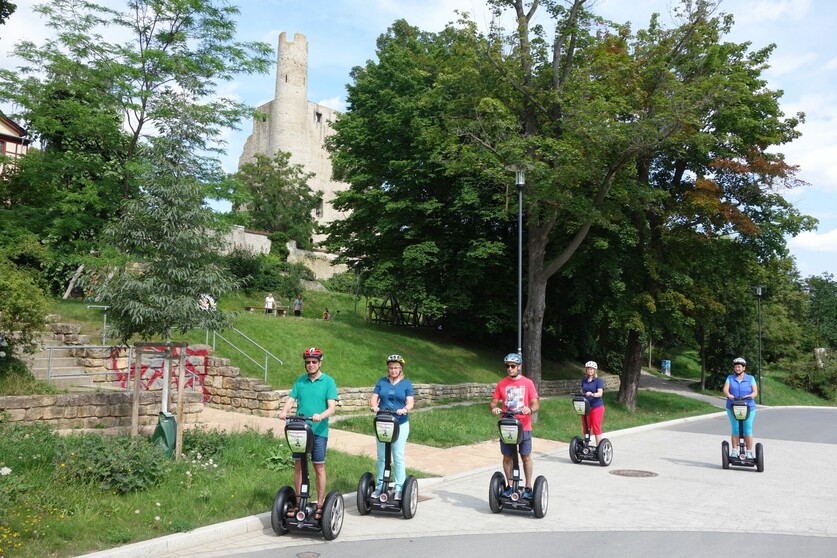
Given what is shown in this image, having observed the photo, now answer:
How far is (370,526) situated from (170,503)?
7.51 feet

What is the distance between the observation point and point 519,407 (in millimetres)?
8898

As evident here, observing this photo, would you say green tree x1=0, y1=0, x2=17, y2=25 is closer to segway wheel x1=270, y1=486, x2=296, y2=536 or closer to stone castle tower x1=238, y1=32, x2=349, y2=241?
segway wheel x1=270, y1=486, x2=296, y2=536

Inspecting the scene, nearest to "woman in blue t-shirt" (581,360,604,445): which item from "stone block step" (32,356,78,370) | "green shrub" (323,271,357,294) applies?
"stone block step" (32,356,78,370)

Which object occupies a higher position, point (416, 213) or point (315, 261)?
point (416, 213)

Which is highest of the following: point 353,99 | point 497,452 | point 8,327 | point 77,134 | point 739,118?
point 353,99

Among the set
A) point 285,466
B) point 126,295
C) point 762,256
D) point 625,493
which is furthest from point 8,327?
point 762,256

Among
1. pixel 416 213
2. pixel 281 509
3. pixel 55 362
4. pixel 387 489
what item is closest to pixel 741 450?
pixel 387 489

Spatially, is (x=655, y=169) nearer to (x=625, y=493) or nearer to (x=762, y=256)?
(x=762, y=256)

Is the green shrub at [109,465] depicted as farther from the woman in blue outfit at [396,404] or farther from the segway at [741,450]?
the segway at [741,450]

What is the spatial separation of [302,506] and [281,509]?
0.72 ft

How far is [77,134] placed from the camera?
57.5ft

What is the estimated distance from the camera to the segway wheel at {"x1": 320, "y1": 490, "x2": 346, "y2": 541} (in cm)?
730

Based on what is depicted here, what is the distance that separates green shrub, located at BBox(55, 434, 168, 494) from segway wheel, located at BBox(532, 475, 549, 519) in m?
4.61

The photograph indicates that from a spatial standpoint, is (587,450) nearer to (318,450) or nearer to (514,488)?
(514,488)
